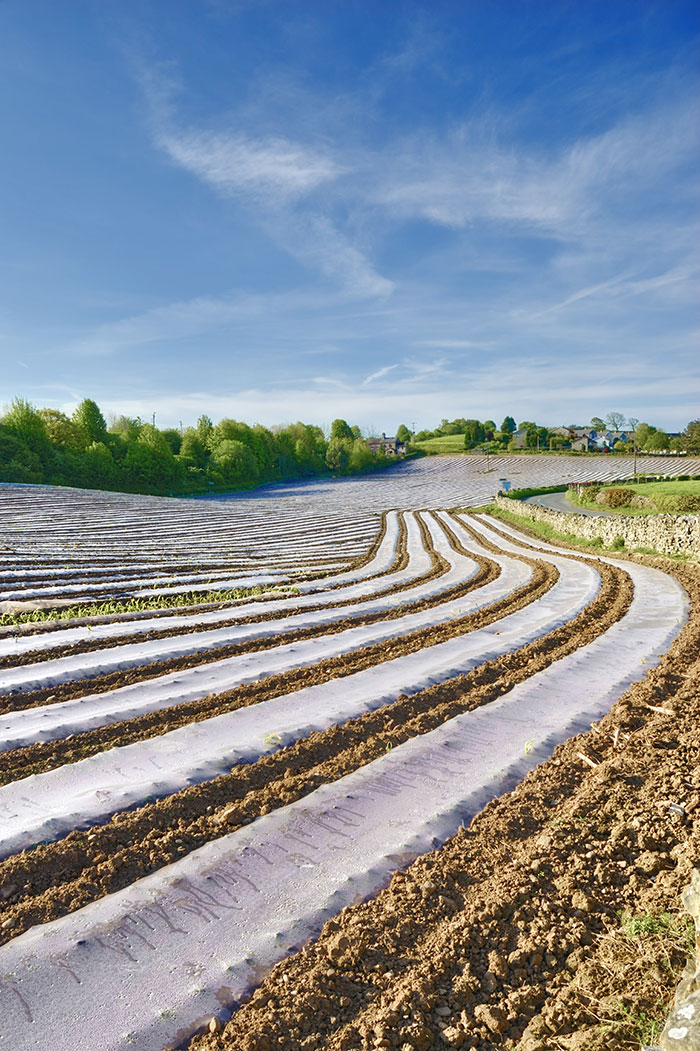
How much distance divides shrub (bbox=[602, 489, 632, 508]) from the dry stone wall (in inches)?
326

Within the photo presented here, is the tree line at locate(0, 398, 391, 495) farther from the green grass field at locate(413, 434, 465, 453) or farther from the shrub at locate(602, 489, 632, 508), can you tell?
the shrub at locate(602, 489, 632, 508)

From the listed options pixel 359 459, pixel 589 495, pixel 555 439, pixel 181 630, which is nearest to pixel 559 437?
pixel 555 439

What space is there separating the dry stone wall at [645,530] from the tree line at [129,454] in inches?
1986

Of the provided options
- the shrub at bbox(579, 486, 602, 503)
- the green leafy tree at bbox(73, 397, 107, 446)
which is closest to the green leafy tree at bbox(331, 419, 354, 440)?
the green leafy tree at bbox(73, 397, 107, 446)

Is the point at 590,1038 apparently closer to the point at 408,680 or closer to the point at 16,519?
the point at 408,680

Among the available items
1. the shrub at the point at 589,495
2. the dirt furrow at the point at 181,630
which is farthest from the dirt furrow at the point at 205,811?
the shrub at the point at 589,495

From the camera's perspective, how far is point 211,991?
8.09ft

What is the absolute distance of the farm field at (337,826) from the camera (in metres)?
2.38

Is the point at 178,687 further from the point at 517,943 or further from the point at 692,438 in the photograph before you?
the point at 692,438

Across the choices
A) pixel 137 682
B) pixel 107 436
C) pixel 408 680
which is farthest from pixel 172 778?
pixel 107 436

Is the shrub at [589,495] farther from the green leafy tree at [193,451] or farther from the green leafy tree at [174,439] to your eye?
the green leafy tree at [174,439]

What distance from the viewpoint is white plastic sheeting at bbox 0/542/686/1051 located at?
2.38m

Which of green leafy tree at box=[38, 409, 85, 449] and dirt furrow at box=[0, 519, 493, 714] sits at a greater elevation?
green leafy tree at box=[38, 409, 85, 449]

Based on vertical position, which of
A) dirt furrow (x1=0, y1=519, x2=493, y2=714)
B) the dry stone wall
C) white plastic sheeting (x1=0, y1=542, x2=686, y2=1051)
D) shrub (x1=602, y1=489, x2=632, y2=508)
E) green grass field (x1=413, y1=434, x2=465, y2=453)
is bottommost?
dirt furrow (x1=0, y1=519, x2=493, y2=714)
